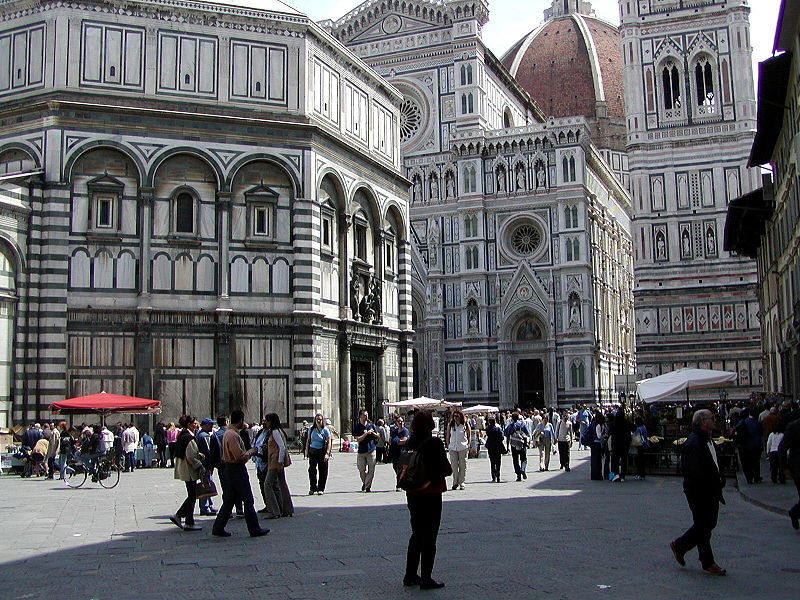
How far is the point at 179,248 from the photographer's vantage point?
28.2 meters

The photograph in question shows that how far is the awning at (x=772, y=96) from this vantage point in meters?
24.9

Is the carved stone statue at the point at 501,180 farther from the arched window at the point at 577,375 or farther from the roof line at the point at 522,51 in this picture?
the roof line at the point at 522,51

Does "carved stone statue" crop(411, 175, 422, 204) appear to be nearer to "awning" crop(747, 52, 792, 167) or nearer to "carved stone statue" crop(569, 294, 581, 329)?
"carved stone statue" crop(569, 294, 581, 329)

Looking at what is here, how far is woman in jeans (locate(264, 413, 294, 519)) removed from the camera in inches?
528

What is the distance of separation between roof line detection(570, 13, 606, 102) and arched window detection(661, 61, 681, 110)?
44556 millimetres

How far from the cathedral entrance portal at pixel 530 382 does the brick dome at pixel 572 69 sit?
50520 millimetres

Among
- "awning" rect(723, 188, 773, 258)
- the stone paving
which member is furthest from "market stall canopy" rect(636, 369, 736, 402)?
"awning" rect(723, 188, 773, 258)

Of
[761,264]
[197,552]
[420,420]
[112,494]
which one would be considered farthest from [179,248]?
[761,264]

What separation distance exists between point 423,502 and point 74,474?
16.4 meters

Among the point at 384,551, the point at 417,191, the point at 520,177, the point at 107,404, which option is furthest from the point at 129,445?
the point at 417,191

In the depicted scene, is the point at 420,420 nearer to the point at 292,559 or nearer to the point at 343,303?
the point at 292,559

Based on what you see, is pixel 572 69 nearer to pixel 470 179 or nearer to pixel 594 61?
pixel 594 61

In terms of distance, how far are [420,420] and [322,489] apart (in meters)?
9.44

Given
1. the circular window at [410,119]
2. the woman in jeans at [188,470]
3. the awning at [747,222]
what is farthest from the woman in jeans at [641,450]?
the circular window at [410,119]
